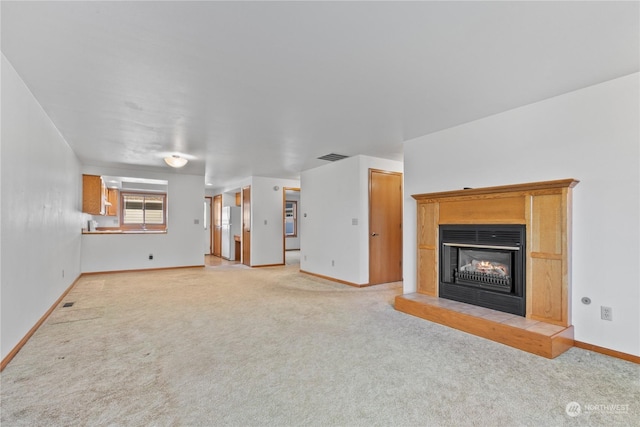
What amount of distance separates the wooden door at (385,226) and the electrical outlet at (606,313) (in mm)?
3148

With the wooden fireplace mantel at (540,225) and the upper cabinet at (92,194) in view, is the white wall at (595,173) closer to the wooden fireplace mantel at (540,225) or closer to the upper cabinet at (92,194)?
the wooden fireplace mantel at (540,225)

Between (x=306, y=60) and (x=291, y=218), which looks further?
(x=291, y=218)

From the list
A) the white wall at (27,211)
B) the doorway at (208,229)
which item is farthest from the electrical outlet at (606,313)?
the doorway at (208,229)

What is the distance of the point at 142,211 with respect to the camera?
9.78m

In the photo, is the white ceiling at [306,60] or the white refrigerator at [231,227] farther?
the white refrigerator at [231,227]

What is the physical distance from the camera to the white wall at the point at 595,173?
2566 mm

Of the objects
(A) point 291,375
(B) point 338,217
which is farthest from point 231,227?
(A) point 291,375

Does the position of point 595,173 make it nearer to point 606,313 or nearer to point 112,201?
point 606,313

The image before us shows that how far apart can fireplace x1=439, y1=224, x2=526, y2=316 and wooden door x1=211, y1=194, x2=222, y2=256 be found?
26.3 feet

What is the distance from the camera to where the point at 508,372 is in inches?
91.0

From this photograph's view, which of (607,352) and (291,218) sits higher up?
(291,218)

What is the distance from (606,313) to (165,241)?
304 inches

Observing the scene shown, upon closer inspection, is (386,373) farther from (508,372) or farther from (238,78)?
(238,78)

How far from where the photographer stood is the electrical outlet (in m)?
2.65
